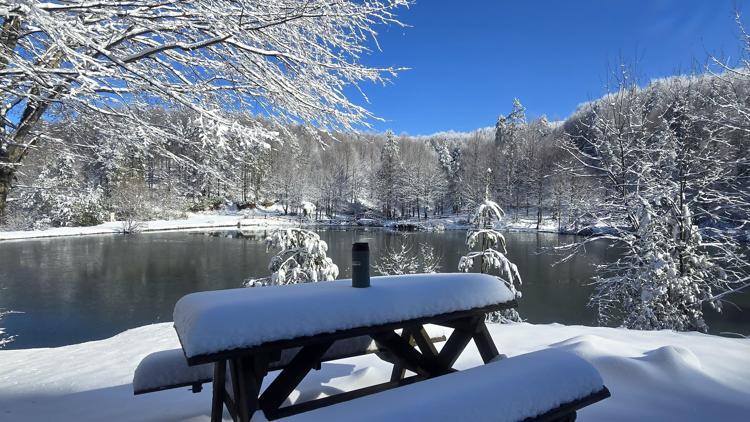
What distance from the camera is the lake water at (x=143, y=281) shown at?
10930mm

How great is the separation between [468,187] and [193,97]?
149 feet

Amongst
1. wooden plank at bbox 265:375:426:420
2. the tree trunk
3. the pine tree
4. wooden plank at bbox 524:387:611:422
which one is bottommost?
wooden plank at bbox 265:375:426:420

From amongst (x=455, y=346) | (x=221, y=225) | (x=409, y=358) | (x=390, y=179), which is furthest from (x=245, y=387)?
(x=390, y=179)

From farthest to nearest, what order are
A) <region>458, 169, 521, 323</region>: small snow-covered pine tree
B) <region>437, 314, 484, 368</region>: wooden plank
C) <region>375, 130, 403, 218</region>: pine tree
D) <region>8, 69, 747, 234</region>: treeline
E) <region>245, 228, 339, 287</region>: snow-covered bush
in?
<region>375, 130, 403, 218</region>: pine tree < <region>458, 169, 521, 323</region>: small snow-covered pine tree < <region>245, 228, 339, 287</region>: snow-covered bush < <region>8, 69, 747, 234</region>: treeline < <region>437, 314, 484, 368</region>: wooden plank

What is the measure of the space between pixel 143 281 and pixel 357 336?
56.1 feet

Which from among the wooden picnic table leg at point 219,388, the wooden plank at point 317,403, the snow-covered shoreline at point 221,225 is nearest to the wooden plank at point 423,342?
the wooden plank at point 317,403

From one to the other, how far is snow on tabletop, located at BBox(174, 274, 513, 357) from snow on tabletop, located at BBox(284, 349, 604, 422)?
1.18 feet

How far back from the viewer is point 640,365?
2887 mm

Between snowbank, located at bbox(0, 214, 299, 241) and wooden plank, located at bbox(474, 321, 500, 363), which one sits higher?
wooden plank, located at bbox(474, 321, 500, 363)

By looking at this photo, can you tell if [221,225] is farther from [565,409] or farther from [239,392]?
[565,409]

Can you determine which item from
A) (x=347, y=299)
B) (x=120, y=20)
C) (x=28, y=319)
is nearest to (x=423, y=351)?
(x=347, y=299)

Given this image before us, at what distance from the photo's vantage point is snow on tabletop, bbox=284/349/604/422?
54.8 inches

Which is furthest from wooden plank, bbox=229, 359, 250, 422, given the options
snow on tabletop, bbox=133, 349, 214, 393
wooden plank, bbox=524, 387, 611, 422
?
wooden plank, bbox=524, 387, 611, 422

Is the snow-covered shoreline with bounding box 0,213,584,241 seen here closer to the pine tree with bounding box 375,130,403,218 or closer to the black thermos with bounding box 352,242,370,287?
the pine tree with bounding box 375,130,403,218
